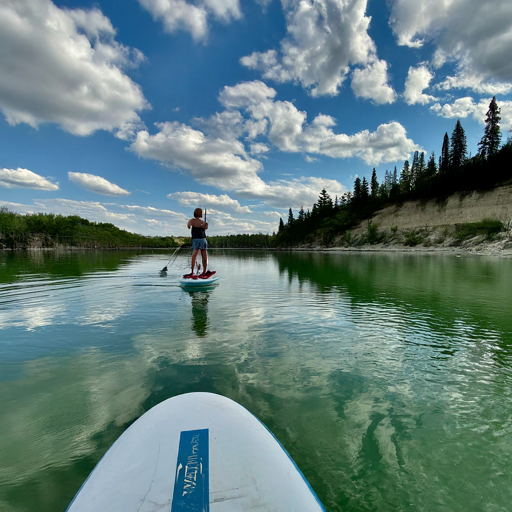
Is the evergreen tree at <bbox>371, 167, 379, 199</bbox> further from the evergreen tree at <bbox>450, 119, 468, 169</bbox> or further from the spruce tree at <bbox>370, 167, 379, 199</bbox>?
the evergreen tree at <bbox>450, 119, 468, 169</bbox>

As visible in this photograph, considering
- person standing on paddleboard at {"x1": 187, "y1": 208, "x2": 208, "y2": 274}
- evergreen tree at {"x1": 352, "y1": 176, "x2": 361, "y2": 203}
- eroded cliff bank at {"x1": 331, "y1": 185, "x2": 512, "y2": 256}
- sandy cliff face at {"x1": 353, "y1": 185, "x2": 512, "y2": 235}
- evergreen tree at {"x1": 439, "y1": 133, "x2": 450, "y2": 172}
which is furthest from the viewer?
evergreen tree at {"x1": 352, "y1": 176, "x2": 361, "y2": 203}

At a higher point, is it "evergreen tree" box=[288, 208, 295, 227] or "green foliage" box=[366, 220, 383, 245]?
"evergreen tree" box=[288, 208, 295, 227]

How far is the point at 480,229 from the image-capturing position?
70625 millimetres

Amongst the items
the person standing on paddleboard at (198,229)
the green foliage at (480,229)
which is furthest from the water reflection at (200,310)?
the green foliage at (480,229)

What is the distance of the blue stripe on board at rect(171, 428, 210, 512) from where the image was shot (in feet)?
6.56

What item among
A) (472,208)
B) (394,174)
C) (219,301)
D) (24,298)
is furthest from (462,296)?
(394,174)

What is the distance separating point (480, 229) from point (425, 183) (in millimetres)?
37762

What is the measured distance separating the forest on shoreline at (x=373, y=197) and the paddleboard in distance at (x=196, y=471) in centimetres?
10801

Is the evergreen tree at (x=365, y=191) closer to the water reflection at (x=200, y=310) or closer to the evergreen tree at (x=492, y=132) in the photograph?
the evergreen tree at (x=492, y=132)

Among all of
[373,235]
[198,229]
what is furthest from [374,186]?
[198,229]

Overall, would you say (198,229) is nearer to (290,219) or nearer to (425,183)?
(425,183)

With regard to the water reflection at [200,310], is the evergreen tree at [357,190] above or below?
above

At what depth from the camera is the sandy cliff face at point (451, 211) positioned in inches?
2970

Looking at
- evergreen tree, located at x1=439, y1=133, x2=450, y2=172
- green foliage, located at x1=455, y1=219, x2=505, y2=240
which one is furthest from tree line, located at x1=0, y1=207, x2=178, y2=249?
evergreen tree, located at x1=439, y1=133, x2=450, y2=172
